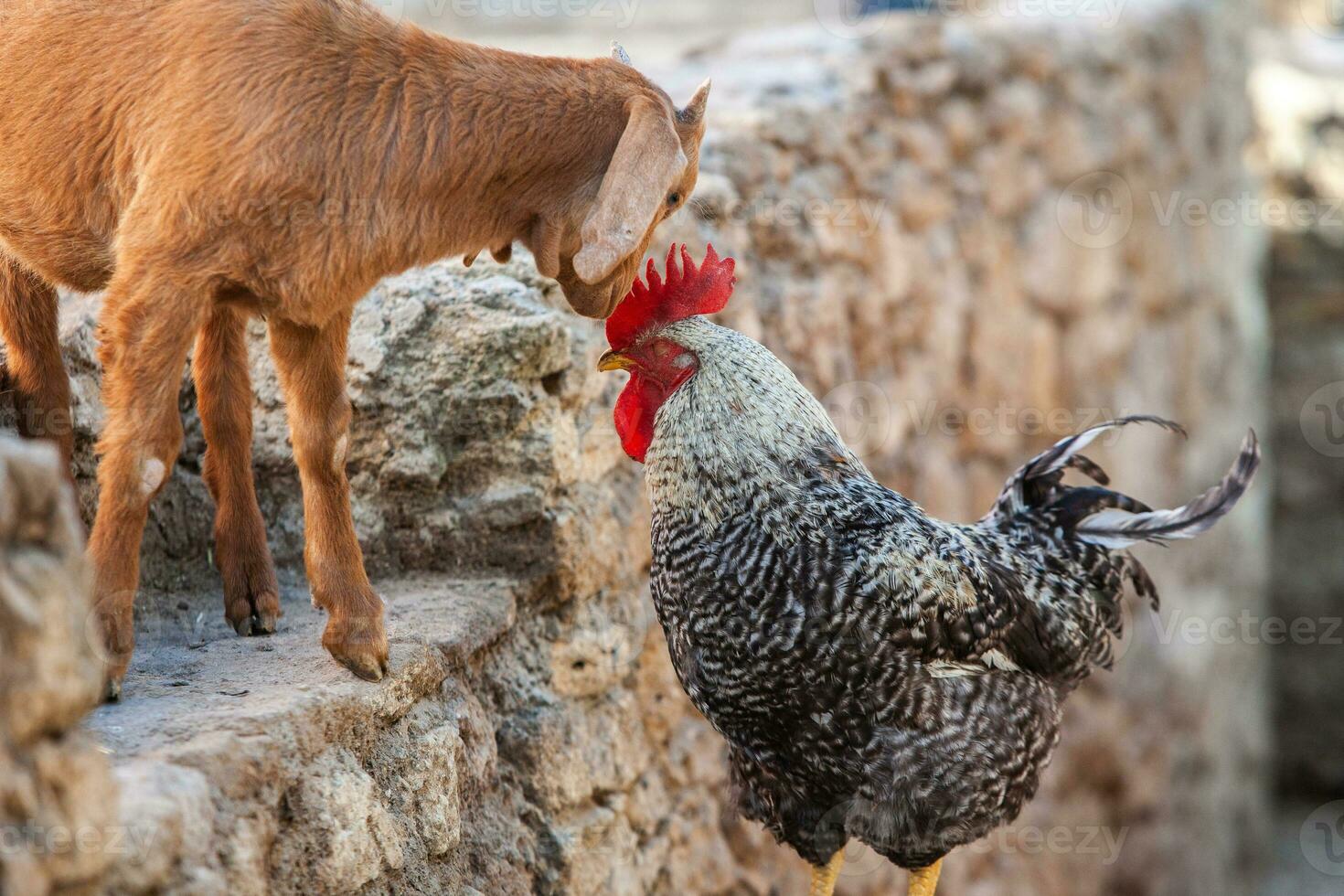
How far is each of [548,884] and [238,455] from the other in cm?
130

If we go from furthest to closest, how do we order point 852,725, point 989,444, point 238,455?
point 989,444, point 238,455, point 852,725

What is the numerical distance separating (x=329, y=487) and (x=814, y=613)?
1.07m

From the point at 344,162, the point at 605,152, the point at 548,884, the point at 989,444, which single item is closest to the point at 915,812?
the point at 548,884

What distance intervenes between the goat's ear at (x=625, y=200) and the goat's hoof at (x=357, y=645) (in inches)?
33.7

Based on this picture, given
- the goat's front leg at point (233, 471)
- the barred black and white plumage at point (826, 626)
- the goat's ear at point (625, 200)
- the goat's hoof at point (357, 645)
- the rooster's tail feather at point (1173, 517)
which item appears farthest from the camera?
the rooster's tail feather at point (1173, 517)

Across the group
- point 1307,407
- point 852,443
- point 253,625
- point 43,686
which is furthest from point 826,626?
point 1307,407

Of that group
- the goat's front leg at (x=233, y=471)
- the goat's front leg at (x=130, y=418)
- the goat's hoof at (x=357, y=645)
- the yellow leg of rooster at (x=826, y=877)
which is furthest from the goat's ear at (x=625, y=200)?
the yellow leg of rooster at (x=826, y=877)

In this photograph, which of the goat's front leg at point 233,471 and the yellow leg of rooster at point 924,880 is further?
the yellow leg of rooster at point 924,880

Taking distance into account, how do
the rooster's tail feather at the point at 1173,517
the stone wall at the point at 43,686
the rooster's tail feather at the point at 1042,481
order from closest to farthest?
A: 1. the stone wall at the point at 43,686
2. the rooster's tail feather at the point at 1173,517
3. the rooster's tail feather at the point at 1042,481

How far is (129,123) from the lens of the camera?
2.37m

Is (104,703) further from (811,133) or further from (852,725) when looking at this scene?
(811,133)

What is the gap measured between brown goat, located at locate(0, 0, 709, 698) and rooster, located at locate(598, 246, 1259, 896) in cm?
35

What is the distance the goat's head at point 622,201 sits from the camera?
7.85ft

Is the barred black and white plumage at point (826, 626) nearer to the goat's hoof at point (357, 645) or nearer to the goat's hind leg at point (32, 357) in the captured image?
the goat's hoof at point (357, 645)
